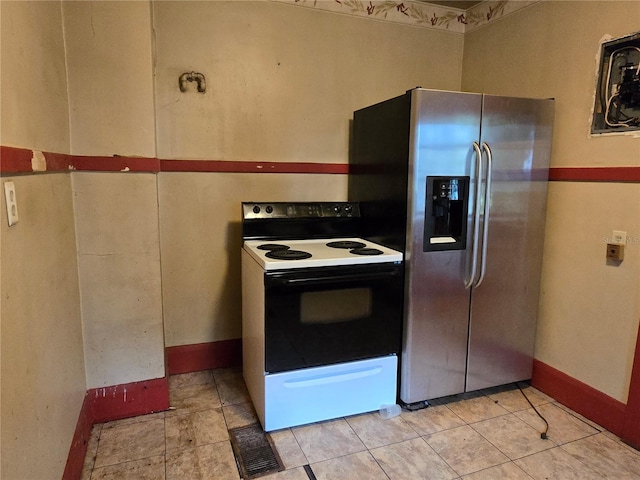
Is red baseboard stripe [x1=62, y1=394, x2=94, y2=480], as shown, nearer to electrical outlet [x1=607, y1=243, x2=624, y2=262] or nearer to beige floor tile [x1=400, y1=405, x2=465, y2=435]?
beige floor tile [x1=400, y1=405, x2=465, y2=435]

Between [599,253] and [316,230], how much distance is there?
1.52 metres

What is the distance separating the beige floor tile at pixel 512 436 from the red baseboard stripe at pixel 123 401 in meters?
1.63

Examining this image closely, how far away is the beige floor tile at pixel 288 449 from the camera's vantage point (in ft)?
5.93

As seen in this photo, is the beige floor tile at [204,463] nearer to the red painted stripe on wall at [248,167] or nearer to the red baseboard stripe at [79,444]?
the red baseboard stripe at [79,444]

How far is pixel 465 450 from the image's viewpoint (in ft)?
6.22

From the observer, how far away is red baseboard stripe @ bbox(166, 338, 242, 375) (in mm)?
2578

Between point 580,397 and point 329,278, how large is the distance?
1520mm

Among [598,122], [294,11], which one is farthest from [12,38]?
[598,122]

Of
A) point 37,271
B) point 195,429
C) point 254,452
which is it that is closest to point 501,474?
point 254,452

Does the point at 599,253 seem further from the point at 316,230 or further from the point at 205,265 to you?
the point at 205,265

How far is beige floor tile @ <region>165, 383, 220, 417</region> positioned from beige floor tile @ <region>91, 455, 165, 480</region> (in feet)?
1.19

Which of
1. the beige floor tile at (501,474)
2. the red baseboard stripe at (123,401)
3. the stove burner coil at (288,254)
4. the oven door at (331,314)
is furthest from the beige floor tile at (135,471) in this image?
the beige floor tile at (501,474)

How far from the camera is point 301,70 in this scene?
2631 millimetres

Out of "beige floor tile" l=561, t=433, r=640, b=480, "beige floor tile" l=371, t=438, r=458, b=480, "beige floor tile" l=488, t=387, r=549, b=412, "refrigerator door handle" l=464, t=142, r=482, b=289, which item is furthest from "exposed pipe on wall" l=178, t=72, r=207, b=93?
"beige floor tile" l=561, t=433, r=640, b=480
